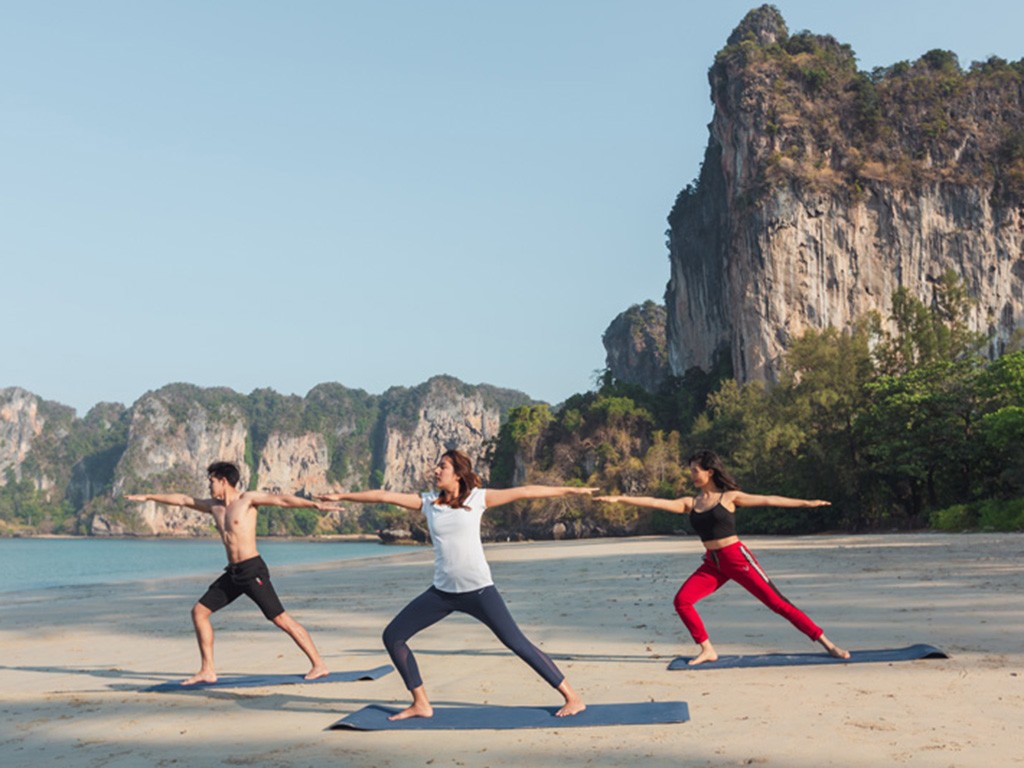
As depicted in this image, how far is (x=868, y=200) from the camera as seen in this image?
74.9 metres

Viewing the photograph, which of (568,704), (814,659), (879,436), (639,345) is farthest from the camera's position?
(639,345)

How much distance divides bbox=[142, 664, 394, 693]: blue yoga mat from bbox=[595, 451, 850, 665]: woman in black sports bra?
2.65m

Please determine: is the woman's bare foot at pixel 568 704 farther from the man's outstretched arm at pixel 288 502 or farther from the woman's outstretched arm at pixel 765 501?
the woman's outstretched arm at pixel 765 501

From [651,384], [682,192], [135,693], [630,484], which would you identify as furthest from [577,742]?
[651,384]

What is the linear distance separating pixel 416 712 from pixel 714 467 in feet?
10.7

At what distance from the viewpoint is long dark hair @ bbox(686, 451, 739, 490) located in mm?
8367

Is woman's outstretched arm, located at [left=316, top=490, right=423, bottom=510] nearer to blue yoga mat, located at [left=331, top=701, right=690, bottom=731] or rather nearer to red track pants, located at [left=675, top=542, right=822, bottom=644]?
blue yoga mat, located at [left=331, top=701, right=690, bottom=731]

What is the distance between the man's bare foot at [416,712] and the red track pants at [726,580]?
8.24 feet

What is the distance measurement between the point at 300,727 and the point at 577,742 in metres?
1.93

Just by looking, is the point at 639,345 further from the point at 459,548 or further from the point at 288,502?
the point at 459,548

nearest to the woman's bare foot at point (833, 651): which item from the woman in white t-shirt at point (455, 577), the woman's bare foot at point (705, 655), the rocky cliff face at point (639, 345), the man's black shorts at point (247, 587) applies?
the woman's bare foot at point (705, 655)

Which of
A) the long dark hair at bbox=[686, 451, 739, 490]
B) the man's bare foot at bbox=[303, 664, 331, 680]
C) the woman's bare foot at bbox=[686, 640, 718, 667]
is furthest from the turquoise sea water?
the long dark hair at bbox=[686, 451, 739, 490]

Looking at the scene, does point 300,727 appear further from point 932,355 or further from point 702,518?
point 932,355

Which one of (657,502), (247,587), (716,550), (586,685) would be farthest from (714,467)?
(247,587)
